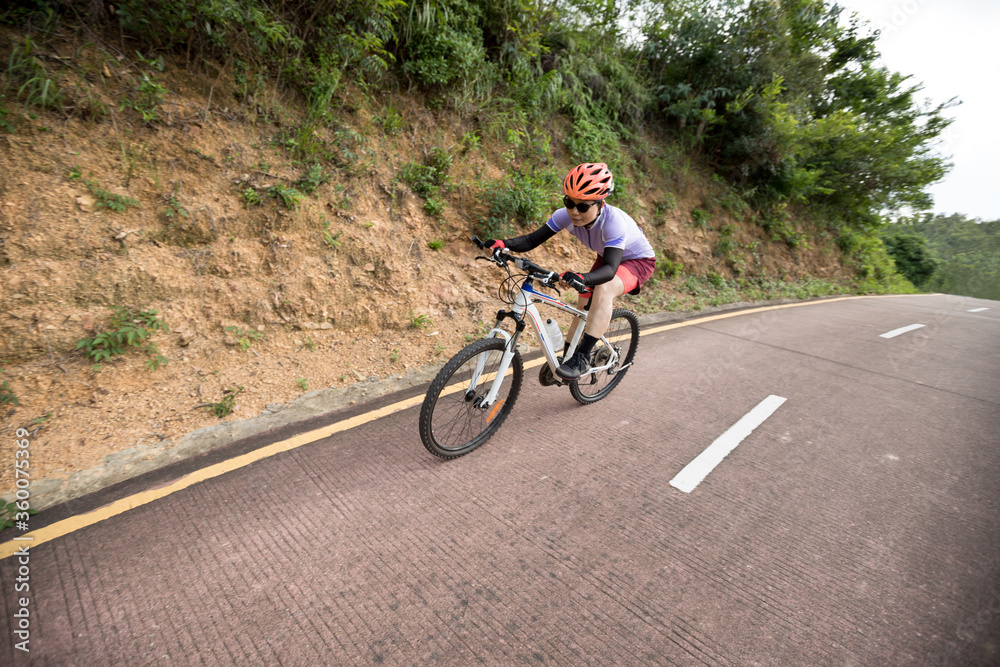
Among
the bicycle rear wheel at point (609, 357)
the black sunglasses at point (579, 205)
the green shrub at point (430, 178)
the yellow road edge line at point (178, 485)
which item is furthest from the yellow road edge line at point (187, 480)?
the green shrub at point (430, 178)

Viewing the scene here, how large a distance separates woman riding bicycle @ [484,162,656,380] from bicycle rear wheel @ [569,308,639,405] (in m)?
0.25

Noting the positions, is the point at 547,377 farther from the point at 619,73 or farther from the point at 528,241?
the point at 619,73

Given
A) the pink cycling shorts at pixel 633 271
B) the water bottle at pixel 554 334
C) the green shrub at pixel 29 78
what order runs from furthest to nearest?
the pink cycling shorts at pixel 633 271
the green shrub at pixel 29 78
the water bottle at pixel 554 334

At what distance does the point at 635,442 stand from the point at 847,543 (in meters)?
1.35

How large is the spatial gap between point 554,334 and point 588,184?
118 centimetres

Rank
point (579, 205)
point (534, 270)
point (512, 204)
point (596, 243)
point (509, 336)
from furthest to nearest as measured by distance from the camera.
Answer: point (512, 204) → point (596, 243) → point (579, 205) → point (509, 336) → point (534, 270)

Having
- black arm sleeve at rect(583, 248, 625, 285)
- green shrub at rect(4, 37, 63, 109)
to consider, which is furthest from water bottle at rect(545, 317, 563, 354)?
green shrub at rect(4, 37, 63, 109)

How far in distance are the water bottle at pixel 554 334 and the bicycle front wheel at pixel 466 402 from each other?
386 mm

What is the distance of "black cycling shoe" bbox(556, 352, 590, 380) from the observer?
143 inches

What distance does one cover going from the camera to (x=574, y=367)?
12.1ft

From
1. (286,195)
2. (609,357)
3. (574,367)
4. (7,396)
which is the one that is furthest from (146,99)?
(609,357)

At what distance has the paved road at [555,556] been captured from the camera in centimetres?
187

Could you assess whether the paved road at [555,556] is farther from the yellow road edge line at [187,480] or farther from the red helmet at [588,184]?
the red helmet at [588,184]

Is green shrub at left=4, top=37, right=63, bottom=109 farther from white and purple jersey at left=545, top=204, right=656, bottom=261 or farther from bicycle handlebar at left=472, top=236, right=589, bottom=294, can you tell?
white and purple jersey at left=545, top=204, right=656, bottom=261
